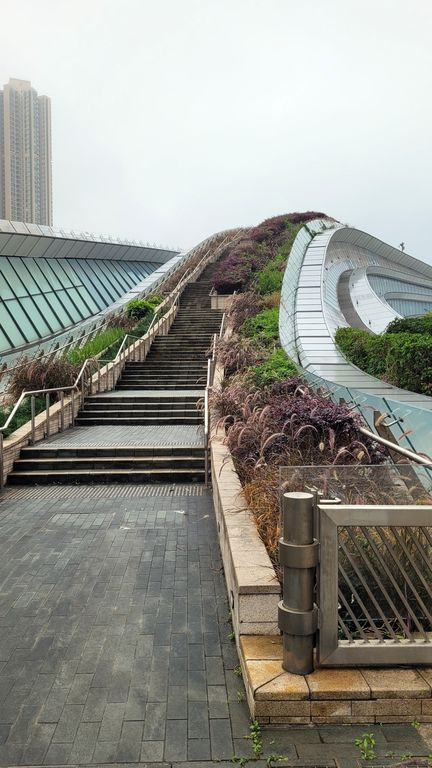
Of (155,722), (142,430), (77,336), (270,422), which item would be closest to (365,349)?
(142,430)

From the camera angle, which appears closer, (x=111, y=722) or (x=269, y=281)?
(x=111, y=722)

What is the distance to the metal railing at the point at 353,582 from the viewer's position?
3.03m

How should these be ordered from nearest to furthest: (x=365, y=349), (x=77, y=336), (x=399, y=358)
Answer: (x=399, y=358), (x=365, y=349), (x=77, y=336)

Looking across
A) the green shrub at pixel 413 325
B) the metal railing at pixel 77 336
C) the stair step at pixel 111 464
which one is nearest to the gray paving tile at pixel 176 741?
the stair step at pixel 111 464

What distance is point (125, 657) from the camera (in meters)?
3.64

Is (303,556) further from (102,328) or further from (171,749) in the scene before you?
(102,328)

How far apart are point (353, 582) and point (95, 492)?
211 inches

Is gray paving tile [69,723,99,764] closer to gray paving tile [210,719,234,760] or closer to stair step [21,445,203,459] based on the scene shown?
gray paving tile [210,719,234,760]

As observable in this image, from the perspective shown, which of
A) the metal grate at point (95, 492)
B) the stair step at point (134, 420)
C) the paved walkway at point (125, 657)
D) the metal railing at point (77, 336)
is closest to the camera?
the paved walkway at point (125, 657)

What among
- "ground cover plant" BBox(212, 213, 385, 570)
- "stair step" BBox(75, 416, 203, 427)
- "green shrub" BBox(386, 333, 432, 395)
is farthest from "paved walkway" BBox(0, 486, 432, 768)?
"green shrub" BBox(386, 333, 432, 395)

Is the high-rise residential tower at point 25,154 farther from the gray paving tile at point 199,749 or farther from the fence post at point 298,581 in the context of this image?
the gray paving tile at point 199,749

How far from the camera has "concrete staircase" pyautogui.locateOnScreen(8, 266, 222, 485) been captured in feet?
27.9

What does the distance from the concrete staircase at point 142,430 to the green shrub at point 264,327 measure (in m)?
1.54

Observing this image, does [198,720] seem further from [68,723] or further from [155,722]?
[68,723]
